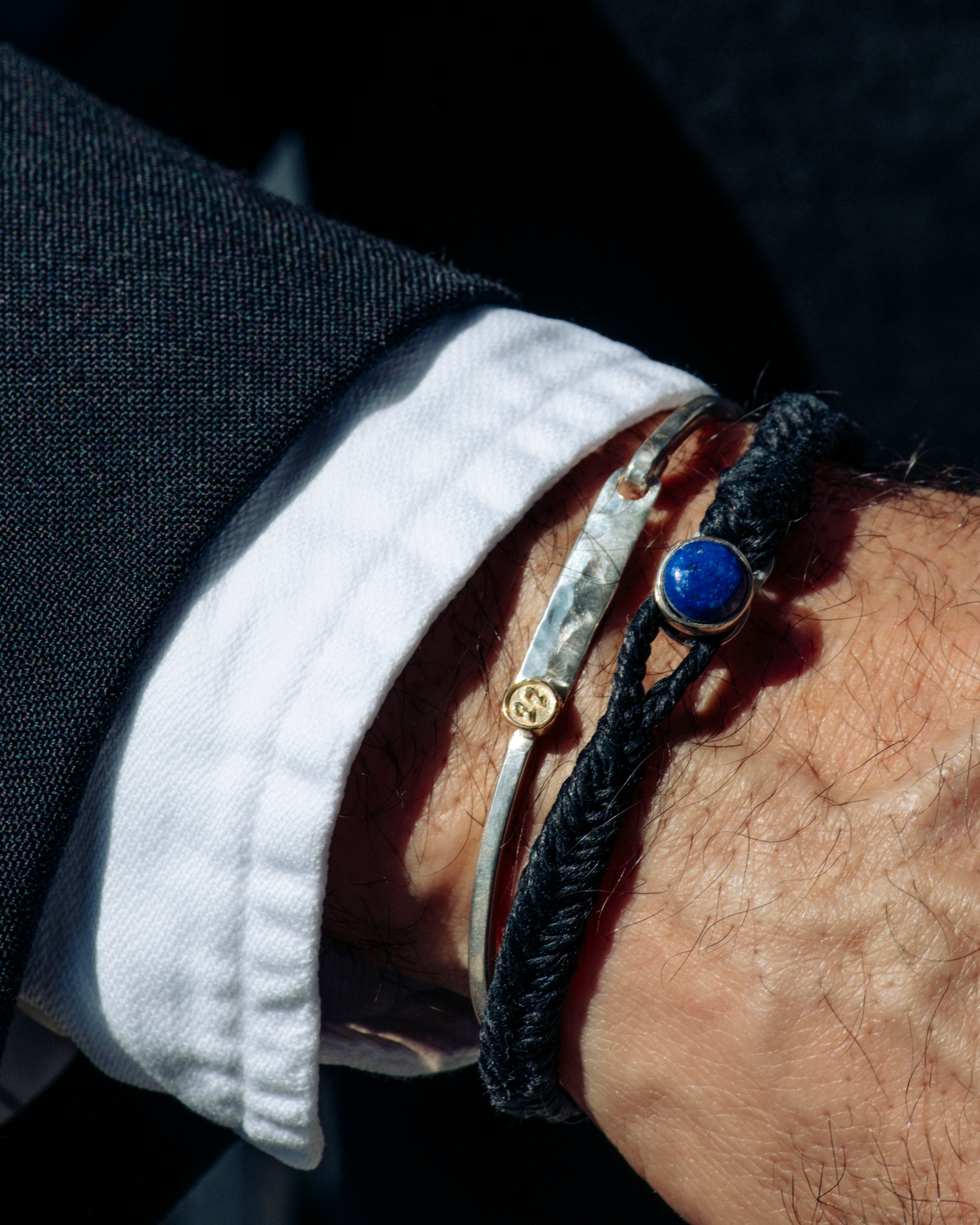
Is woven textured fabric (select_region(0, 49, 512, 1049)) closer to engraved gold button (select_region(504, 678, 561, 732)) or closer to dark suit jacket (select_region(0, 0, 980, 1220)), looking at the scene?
engraved gold button (select_region(504, 678, 561, 732))

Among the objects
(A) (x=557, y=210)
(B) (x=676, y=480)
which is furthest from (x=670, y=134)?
(B) (x=676, y=480)

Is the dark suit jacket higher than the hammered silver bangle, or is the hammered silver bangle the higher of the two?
the dark suit jacket

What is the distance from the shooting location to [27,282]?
58 cm

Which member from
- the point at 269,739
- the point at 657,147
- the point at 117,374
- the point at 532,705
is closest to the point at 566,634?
the point at 532,705

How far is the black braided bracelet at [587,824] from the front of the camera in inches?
21.1

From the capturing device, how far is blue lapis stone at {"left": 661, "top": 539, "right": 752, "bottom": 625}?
535 mm

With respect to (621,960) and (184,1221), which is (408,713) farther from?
(184,1221)

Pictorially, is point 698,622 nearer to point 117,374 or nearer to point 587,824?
point 587,824

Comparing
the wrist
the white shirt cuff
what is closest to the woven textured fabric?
the white shirt cuff

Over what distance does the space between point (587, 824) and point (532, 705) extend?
71mm

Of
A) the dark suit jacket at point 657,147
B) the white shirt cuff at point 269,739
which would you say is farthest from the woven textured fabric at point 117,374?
the dark suit jacket at point 657,147

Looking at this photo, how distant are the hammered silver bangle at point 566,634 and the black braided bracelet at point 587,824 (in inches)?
0.7

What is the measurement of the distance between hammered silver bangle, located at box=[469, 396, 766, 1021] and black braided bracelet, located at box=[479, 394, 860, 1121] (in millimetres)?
17

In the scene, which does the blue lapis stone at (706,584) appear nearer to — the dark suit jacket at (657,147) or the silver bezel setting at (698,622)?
the silver bezel setting at (698,622)
